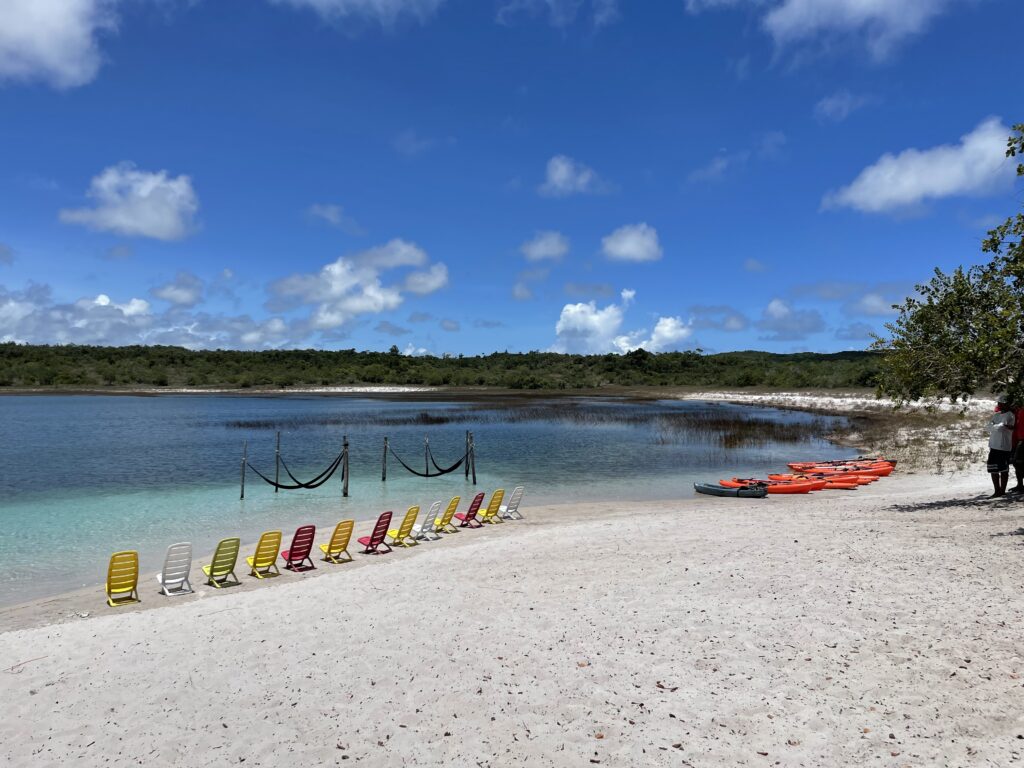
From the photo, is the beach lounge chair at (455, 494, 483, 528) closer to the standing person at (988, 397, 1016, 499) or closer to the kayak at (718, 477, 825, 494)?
the kayak at (718, 477, 825, 494)

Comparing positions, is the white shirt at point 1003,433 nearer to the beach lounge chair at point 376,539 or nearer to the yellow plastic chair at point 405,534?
the yellow plastic chair at point 405,534

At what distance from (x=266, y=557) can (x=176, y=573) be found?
5.30 feet

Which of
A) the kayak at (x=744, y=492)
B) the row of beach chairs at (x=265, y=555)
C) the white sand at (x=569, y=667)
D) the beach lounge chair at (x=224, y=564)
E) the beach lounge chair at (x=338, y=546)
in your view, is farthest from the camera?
the kayak at (x=744, y=492)

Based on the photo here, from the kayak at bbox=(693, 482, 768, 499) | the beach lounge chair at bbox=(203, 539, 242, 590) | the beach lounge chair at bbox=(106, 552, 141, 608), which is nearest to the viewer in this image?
the beach lounge chair at bbox=(106, 552, 141, 608)

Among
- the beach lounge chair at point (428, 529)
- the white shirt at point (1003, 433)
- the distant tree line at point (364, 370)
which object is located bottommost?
the beach lounge chair at point (428, 529)

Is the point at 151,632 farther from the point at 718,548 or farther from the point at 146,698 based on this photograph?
the point at 718,548

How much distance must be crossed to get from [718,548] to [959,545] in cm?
370

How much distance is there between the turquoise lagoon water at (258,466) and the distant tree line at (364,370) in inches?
2552

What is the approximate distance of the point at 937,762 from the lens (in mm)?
4820

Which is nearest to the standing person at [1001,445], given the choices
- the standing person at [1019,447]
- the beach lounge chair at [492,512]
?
the standing person at [1019,447]

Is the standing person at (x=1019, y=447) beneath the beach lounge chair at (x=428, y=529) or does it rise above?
above

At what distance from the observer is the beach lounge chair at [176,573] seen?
11156mm

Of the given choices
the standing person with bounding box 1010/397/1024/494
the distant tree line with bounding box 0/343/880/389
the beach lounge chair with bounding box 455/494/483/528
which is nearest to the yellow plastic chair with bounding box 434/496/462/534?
the beach lounge chair with bounding box 455/494/483/528

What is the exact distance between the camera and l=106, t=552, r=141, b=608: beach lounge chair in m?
10.7
